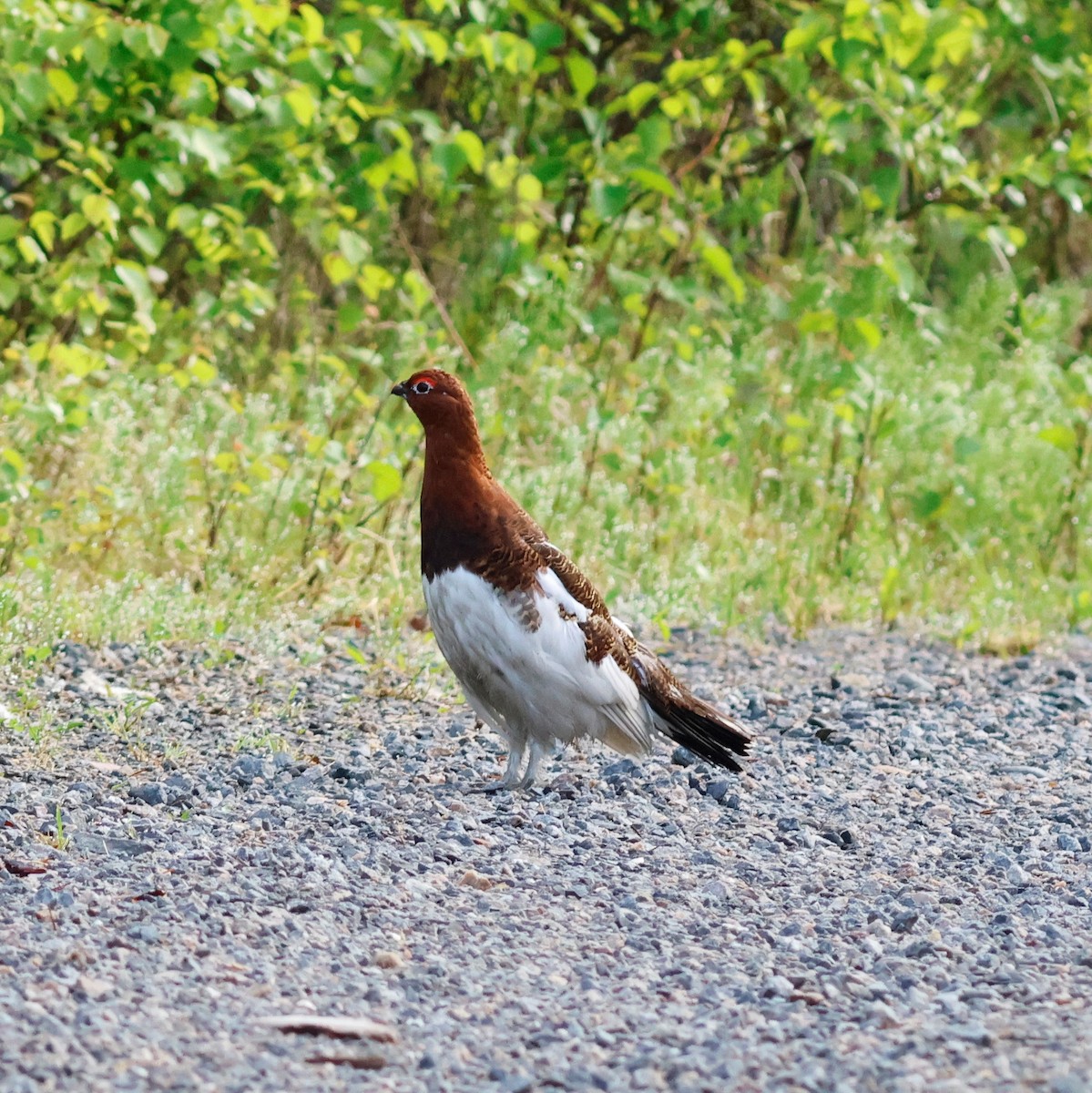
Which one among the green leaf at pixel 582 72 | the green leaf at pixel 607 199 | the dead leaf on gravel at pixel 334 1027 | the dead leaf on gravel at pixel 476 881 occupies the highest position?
the green leaf at pixel 582 72

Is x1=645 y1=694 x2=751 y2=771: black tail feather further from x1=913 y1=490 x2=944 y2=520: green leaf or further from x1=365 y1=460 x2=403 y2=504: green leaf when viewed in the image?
x1=913 y1=490 x2=944 y2=520: green leaf

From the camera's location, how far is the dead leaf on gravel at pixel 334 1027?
2.78 m

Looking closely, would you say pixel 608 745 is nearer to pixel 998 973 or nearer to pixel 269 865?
pixel 269 865

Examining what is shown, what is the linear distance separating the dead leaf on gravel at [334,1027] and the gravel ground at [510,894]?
0.07 feet

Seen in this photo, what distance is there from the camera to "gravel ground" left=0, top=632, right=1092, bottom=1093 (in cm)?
273

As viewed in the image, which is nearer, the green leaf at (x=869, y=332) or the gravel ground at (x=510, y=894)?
the gravel ground at (x=510, y=894)

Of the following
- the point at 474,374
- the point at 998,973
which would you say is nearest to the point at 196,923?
the point at 998,973

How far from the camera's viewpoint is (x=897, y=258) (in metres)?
7.61

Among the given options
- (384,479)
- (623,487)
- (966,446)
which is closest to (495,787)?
(384,479)

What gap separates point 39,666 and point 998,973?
3.06 m

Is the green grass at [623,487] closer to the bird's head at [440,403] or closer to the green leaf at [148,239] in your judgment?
the green leaf at [148,239]

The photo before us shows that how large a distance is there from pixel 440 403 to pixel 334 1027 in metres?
2.02

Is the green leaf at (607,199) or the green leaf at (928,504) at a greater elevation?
the green leaf at (607,199)

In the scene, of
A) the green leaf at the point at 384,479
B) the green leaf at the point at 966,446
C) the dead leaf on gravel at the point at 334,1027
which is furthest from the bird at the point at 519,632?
the green leaf at the point at 966,446
